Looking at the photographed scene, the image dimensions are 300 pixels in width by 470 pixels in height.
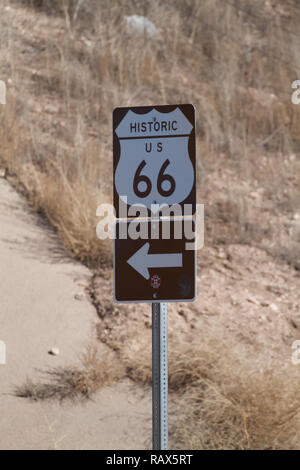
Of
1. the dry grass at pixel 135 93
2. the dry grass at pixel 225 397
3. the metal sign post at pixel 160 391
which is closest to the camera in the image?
the metal sign post at pixel 160 391

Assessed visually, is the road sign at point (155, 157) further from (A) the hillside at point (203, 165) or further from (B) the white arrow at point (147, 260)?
(A) the hillside at point (203, 165)

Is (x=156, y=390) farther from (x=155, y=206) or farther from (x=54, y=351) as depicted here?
(x=54, y=351)

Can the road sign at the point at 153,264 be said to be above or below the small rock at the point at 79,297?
above

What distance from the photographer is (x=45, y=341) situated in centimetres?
461

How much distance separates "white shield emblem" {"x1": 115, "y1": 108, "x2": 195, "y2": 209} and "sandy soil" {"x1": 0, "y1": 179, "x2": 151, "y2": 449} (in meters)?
1.72

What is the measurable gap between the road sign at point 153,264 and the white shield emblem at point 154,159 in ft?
0.44

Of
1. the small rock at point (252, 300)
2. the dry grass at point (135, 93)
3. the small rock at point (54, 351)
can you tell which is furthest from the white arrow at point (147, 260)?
the small rock at point (252, 300)

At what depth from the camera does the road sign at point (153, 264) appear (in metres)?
A: 2.66

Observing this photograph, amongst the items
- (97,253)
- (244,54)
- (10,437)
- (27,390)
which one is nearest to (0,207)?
(97,253)

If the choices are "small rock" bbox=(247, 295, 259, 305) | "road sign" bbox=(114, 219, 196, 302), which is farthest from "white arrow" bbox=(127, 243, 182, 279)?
"small rock" bbox=(247, 295, 259, 305)

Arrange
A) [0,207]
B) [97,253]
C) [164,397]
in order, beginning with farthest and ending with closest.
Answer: [0,207] < [97,253] < [164,397]

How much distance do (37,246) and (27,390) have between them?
1.69m
